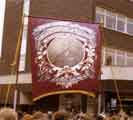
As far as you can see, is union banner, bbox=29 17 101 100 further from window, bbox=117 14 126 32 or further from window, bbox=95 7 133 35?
window, bbox=117 14 126 32

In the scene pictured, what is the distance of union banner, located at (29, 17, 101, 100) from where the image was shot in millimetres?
12516

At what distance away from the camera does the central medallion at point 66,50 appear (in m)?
12.8

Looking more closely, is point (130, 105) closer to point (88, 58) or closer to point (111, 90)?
point (111, 90)

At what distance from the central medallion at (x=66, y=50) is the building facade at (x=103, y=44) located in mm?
14165

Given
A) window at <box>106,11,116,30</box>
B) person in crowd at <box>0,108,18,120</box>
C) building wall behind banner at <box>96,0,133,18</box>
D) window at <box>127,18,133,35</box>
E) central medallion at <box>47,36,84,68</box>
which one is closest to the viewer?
person in crowd at <box>0,108,18,120</box>

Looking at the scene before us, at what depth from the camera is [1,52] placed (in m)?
36.4

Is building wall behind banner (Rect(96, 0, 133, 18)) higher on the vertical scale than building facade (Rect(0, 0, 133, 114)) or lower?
higher

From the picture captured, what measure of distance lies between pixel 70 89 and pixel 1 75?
2160 centimetres

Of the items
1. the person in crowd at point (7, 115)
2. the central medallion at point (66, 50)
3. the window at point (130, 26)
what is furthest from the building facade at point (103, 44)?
the person in crowd at point (7, 115)

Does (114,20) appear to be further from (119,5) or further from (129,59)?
(129,59)

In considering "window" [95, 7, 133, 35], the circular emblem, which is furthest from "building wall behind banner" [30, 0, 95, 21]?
the circular emblem

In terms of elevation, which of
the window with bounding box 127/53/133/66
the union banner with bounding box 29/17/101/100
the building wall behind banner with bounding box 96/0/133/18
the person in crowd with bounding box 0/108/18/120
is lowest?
the person in crowd with bounding box 0/108/18/120

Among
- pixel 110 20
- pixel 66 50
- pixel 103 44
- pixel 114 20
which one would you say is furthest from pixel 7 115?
pixel 114 20

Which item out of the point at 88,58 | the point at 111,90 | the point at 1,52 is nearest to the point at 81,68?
the point at 88,58
